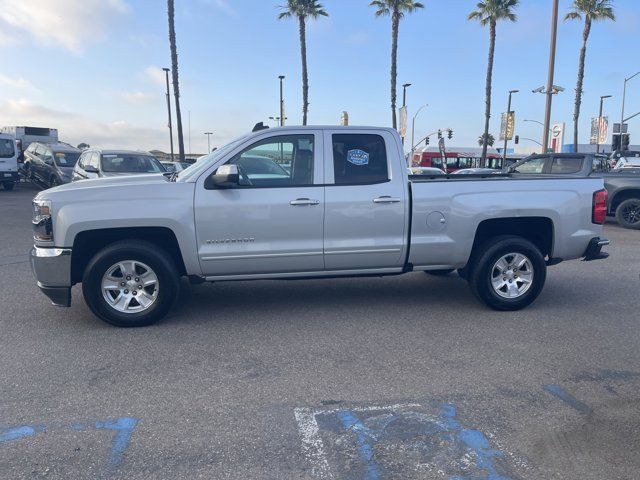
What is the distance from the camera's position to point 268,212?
5.57 meters

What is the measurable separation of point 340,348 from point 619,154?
1070 inches

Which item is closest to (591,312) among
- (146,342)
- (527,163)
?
(146,342)

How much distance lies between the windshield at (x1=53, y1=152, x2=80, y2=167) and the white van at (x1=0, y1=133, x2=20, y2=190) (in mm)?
2530

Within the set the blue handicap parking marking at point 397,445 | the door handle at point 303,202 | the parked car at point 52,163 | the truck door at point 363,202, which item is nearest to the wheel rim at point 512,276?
the truck door at point 363,202

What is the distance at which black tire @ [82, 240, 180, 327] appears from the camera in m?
5.35

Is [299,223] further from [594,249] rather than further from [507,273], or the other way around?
[594,249]

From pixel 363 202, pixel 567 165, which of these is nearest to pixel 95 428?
pixel 363 202

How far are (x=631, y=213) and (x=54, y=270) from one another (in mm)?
12992

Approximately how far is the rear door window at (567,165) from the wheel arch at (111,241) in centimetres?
1080

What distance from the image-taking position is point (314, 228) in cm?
569

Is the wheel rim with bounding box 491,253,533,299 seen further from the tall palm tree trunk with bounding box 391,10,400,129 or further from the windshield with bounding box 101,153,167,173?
the tall palm tree trunk with bounding box 391,10,400,129

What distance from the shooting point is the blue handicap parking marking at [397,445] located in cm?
308

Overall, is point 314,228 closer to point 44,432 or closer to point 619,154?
point 44,432

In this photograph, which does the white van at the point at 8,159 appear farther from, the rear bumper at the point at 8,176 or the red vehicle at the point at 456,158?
the red vehicle at the point at 456,158
